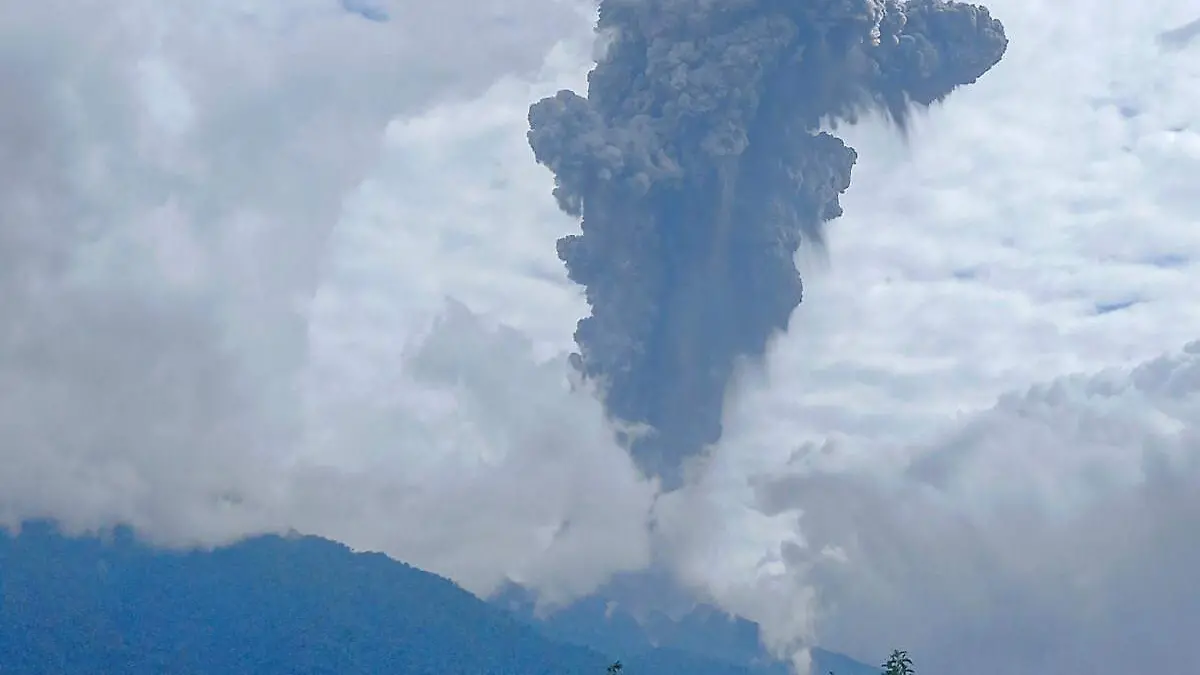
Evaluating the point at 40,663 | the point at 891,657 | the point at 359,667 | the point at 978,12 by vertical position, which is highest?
the point at 978,12

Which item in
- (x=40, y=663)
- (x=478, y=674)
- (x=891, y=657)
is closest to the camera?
(x=891, y=657)

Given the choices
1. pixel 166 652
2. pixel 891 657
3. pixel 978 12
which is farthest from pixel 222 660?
pixel 891 657

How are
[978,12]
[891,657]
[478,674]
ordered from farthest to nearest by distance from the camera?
[478,674], [978,12], [891,657]

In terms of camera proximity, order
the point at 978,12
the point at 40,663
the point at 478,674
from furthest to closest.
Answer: the point at 478,674 → the point at 40,663 → the point at 978,12

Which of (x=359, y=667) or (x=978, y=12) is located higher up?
(x=978, y=12)

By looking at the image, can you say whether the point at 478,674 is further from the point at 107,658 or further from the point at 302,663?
the point at 107,658

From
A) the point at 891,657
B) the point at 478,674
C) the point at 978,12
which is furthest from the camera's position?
the point at 478,674

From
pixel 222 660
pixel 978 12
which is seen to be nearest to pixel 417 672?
pixel 222 660

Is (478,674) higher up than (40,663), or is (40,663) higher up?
(478,674)

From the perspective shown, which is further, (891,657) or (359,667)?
(359,667)

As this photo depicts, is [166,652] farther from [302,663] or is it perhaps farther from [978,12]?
[978,12]
